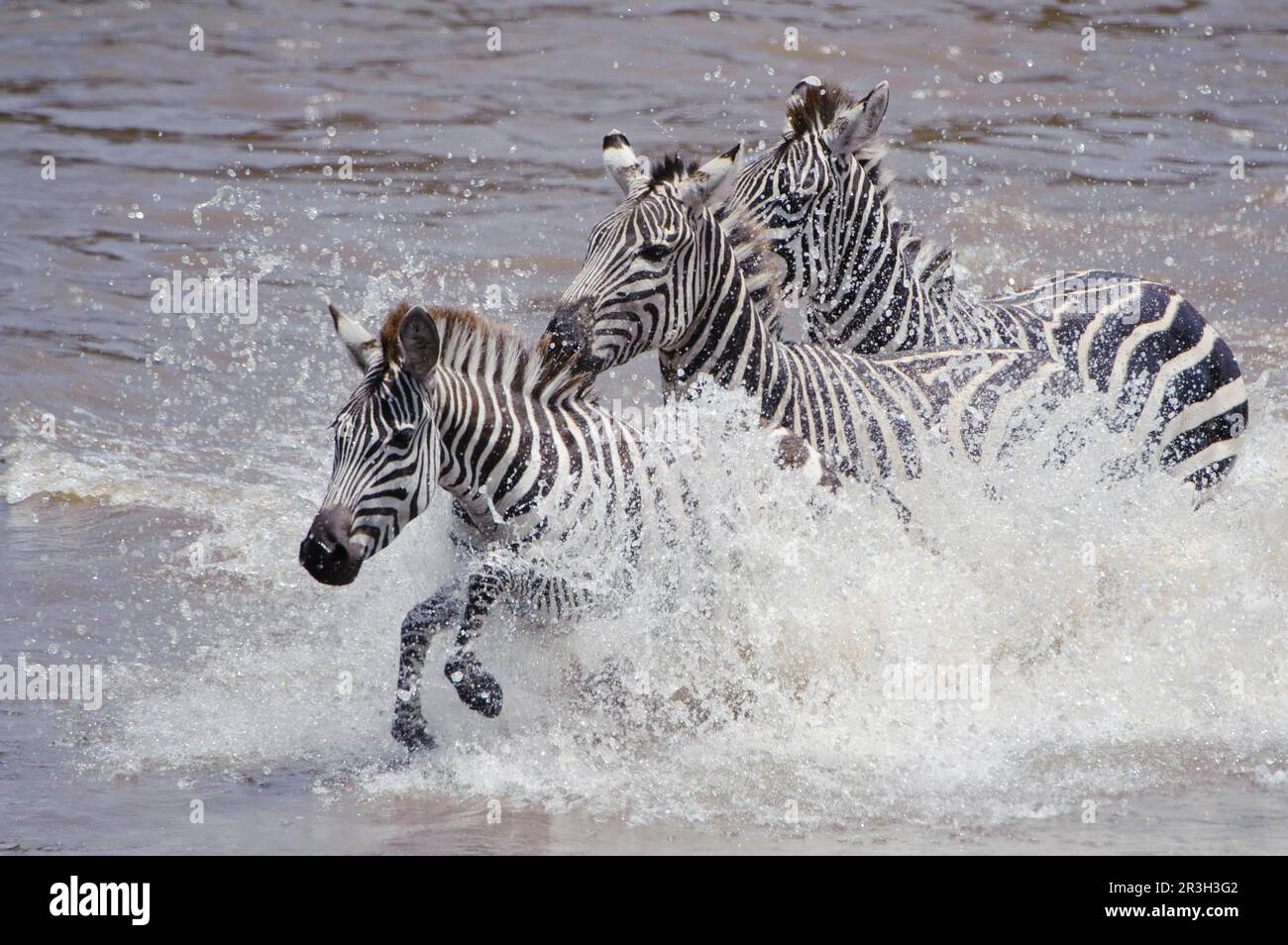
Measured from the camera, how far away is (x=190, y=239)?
14562mm

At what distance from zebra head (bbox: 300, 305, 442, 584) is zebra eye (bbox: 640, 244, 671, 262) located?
110 centimetres

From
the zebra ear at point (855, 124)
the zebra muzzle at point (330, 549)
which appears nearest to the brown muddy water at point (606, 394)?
the zebra muzzle at point (330, 549)

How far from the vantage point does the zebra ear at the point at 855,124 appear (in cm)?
743

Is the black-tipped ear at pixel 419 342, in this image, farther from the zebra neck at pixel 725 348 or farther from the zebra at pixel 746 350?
the zebra neck at pixel 725 348

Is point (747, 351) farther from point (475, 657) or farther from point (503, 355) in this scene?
point (475, 657)

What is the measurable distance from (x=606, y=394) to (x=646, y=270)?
561 centimetres

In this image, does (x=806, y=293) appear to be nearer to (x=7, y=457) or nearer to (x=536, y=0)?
(x=7, y=457)

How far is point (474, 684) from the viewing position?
5699mm

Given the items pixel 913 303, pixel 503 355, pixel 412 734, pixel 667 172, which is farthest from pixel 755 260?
pixel 412 734

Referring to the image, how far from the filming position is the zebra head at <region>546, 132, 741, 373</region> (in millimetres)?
6191

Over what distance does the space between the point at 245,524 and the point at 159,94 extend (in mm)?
9476

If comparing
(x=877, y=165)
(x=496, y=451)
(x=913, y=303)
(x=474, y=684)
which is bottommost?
(x=474, y=684)

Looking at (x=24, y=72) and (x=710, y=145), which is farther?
(x=24, y=72)

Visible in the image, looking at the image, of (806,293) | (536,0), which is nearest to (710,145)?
(536,0)
